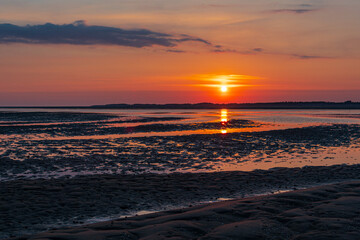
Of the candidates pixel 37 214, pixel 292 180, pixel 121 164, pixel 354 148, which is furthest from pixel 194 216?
pixel 354 148

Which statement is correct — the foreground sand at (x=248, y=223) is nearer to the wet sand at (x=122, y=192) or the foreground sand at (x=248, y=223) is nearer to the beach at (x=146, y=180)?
the beach at (x=146, y=180)

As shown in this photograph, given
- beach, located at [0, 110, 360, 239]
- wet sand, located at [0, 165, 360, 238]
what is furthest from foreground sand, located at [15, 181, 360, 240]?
wet sand, located at [0, 165, 360, 238]

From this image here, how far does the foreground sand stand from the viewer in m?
6.74

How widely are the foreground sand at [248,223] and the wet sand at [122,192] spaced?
58.5 inches

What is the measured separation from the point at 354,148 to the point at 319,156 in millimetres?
5538

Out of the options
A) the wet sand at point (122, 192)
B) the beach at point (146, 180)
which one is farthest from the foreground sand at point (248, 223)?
the wet sand at point (122, 192)

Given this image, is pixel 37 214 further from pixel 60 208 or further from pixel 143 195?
pixel 143 195

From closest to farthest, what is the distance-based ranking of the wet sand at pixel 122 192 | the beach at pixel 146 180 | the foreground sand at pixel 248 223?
the foreground sand at pixel 248 223 < the beach at pixel 146 180 < the wet sand at pixel 122 192

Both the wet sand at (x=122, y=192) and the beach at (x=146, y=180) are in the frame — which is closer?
the beach at (x=146, y=180)

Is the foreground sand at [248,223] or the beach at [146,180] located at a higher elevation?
the foreground sand at [248,223]

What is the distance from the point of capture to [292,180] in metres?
13.5

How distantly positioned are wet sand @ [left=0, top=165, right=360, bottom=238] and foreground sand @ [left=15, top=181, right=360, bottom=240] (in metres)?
1.49

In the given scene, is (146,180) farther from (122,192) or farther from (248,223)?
(248,223)

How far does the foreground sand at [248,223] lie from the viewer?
674 cm
